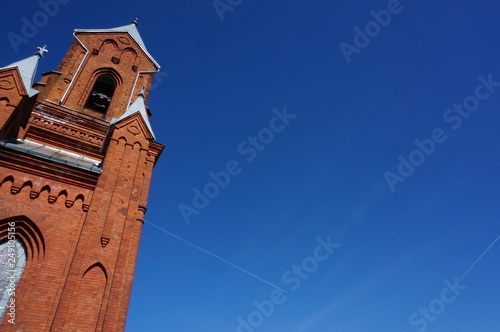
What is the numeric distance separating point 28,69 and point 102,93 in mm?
6158

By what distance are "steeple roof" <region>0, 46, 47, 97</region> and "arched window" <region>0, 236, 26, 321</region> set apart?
17.6 feet

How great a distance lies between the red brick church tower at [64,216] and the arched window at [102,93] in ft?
10.8

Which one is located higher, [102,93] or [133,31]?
[133,31]

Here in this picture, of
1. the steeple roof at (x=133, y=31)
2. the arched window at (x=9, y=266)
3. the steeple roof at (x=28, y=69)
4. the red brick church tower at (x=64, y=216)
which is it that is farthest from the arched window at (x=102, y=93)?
the arched window at (x=9, y=266)

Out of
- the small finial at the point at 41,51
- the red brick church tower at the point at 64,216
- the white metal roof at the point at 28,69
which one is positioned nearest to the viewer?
the red brick church tower at the point at 64,216

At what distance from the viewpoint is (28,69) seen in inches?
475

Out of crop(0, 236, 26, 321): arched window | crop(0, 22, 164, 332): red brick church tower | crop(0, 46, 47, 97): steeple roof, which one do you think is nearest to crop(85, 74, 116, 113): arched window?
crop(0, 22, 164, 332): red brick church tower

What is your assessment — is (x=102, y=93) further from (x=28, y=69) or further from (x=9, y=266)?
(x=9, y=266)

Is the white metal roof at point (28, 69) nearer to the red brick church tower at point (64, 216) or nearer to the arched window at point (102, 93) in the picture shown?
the red brick church tower at point (64, 216)

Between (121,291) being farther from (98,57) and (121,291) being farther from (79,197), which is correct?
(98,57)

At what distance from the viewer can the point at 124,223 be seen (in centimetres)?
958

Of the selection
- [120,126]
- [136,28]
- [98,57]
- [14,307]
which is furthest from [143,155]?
[136,28]

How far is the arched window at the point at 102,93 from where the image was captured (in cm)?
1727

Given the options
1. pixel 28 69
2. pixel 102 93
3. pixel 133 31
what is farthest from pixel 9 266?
pixel 133 31
